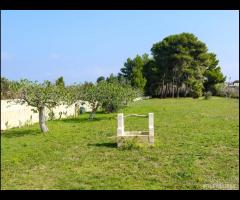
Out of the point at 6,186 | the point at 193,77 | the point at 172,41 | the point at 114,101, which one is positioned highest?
the point at 172,41

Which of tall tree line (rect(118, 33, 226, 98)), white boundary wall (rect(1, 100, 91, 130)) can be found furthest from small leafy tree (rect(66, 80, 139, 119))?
tall tree line (rect(118, 33, 226, 98))

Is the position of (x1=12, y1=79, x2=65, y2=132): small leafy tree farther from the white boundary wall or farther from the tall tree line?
the tall tree line

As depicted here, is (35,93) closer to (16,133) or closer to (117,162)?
(16,133)

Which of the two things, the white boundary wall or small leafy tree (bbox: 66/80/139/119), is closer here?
the white boundary wall

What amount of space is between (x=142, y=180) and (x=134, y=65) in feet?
109

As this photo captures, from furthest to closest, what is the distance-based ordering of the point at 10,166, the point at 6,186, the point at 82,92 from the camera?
the point at 82,92 → the point at 10,166 → the point at 6,186

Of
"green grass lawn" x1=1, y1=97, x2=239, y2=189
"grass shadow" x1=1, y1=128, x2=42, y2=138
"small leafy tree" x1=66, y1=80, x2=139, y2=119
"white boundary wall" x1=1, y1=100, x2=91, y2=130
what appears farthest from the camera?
"small leafy tree" x1=66, y1=80, x2=139, y2=119

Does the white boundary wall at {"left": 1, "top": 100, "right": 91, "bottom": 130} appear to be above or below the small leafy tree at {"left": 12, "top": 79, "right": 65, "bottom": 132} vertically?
below

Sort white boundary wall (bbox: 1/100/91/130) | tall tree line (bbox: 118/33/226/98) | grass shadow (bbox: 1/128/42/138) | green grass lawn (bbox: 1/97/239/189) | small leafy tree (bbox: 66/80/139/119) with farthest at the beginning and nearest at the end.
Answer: tall tree line (bbox: 118/33/226/98), small leafy tree (bbox: 66/80/139/119), white boundary wall (bbox: 1/100/91/130), grass shadow (bbox: 1/128/42/138), green grass lawn (bbox: 1/97/239/189)

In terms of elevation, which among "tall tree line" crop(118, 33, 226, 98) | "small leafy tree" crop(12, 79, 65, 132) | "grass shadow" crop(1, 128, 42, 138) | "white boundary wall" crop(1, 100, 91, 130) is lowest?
"grass shadow" crop(1, 128, 42, 138)
